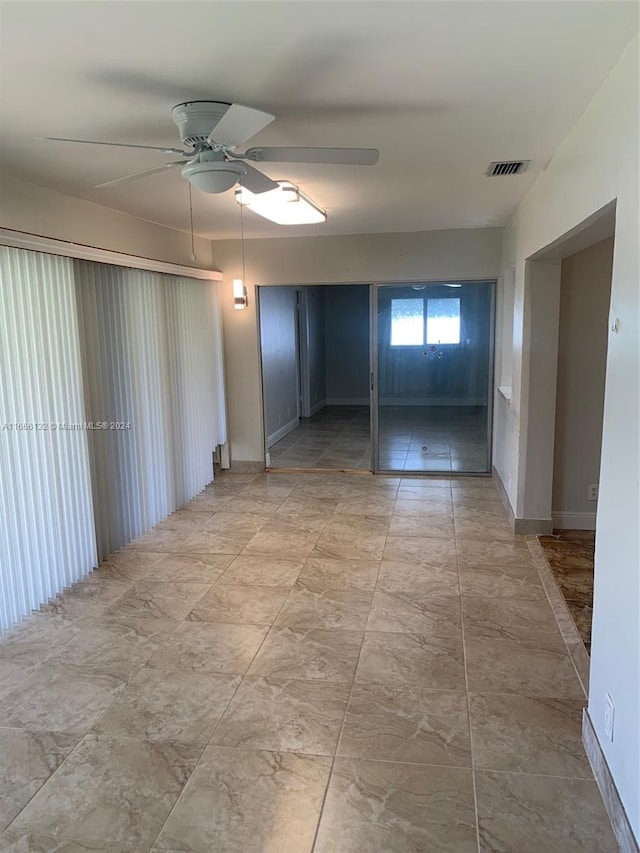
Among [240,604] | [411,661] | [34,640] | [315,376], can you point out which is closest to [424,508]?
[240,604]

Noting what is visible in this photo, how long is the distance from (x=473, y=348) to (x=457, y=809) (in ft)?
15.7

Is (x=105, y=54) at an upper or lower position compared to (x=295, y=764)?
upper

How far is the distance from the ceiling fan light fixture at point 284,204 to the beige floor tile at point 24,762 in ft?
9.15

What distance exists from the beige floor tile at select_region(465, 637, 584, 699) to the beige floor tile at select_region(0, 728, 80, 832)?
173 centimetres

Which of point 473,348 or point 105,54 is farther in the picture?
point 473,348

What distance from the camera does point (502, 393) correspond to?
5.32 metres

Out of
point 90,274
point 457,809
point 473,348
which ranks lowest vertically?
point 457,809

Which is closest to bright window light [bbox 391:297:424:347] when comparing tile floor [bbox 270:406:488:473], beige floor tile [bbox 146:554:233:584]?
tile floor [bbox 270:406:488:473]

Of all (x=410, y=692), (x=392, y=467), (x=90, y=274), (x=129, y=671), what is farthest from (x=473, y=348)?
(x=129, y=671)

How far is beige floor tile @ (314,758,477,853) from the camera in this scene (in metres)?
1.85

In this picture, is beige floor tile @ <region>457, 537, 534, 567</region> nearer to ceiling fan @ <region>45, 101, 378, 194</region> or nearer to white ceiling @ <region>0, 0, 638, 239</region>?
white ceiling @ <region>0, 0, 638, 239</region>

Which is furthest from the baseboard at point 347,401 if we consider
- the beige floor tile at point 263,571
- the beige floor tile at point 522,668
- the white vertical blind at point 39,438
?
the beige floor tile at point 522,668

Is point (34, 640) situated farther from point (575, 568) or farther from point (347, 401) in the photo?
point (347, 401)

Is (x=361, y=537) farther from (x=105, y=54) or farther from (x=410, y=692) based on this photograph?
(x=105, y=54)
